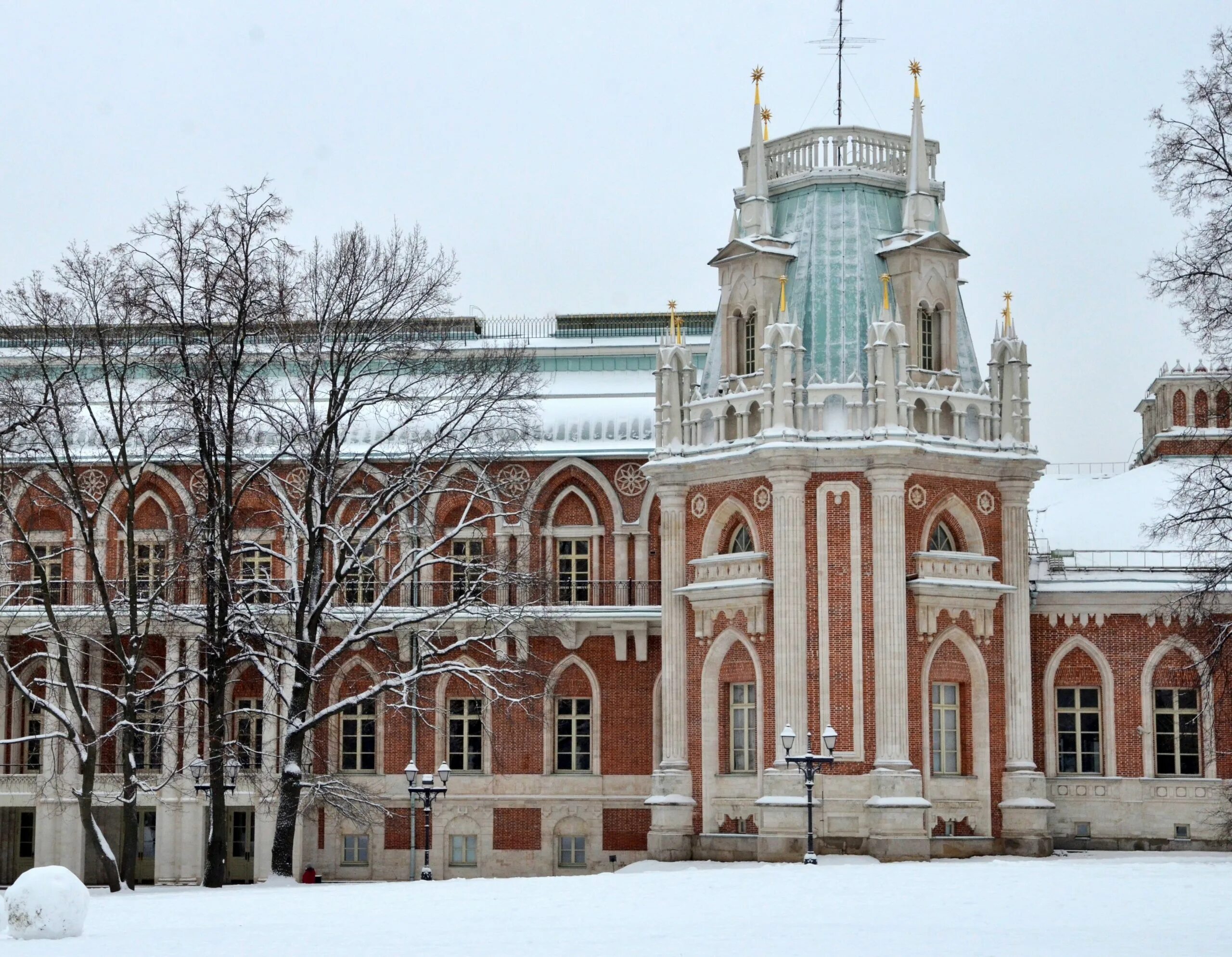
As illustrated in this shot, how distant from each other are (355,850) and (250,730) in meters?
3.67

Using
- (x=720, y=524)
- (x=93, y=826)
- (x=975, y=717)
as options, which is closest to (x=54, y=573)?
(x=93, y=826)

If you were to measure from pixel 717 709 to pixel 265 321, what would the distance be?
→ 11.7 metres

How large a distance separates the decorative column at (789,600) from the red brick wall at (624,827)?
8256mm

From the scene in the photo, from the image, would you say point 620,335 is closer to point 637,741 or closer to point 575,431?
point 575,431

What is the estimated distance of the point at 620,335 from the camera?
52375 mm

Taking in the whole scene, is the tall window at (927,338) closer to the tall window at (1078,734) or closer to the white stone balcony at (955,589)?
the white stone balcony at (955,589)

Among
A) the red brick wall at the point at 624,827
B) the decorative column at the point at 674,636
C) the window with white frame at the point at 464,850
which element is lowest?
the window with white frame at the point at 464,850

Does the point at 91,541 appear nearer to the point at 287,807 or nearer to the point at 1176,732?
the point at 287,807

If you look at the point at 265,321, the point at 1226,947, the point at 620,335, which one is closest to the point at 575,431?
the point at 620,335

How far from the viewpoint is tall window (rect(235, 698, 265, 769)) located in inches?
1822

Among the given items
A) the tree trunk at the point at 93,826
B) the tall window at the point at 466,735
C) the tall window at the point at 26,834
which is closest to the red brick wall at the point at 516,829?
the tall window at the point at 466,735

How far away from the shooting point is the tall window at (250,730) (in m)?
46.3

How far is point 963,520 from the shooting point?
133 ft

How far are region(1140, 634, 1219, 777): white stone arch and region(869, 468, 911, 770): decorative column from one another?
21.7 feet
